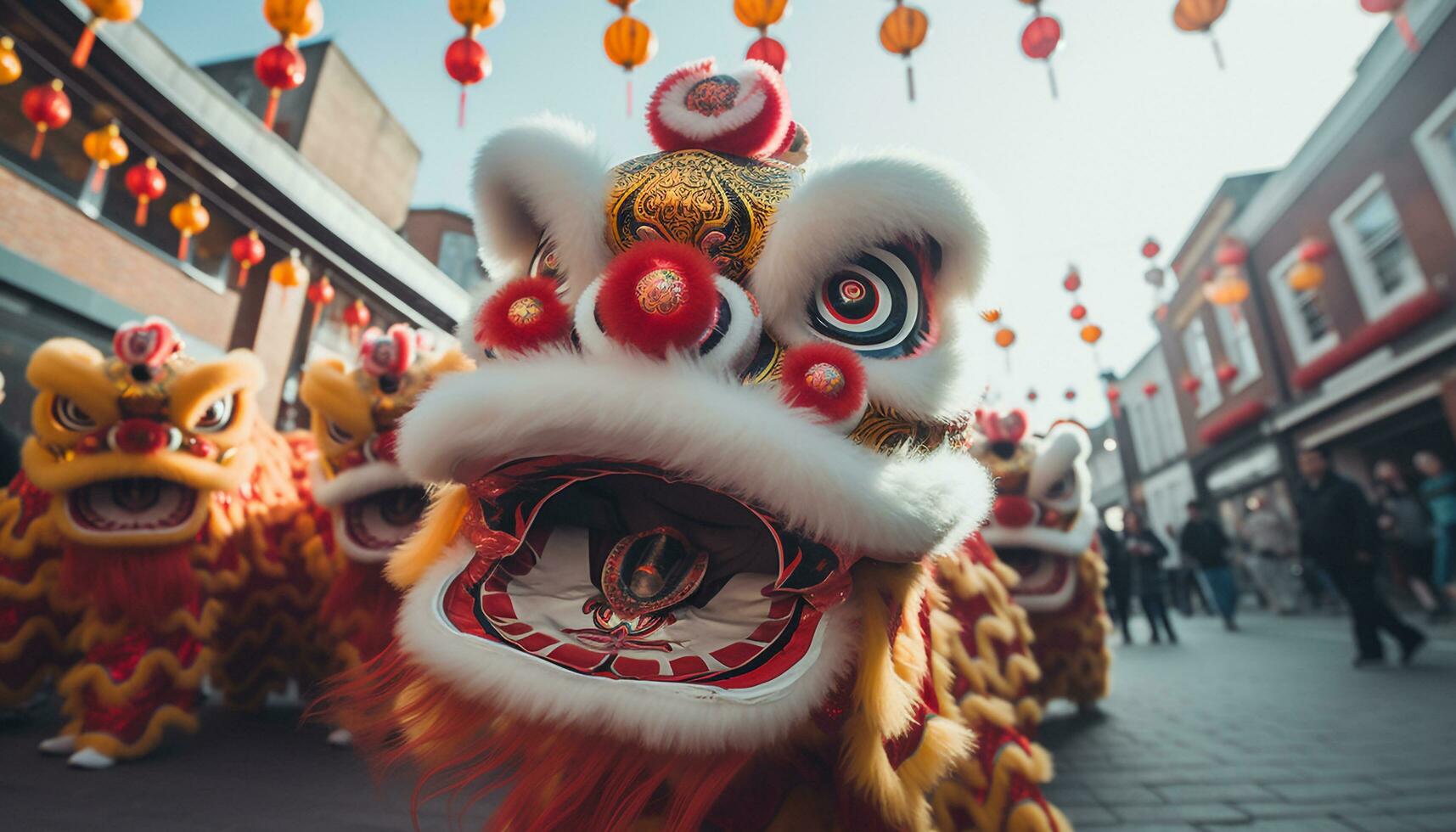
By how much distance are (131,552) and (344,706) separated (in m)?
2.05

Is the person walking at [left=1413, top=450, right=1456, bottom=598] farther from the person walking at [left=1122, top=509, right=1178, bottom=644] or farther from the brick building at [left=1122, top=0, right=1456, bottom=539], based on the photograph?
the brick building at [left=1122, top=0, right=1456, bottom=539]

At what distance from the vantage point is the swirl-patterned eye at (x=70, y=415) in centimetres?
229

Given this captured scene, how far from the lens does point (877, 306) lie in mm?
929

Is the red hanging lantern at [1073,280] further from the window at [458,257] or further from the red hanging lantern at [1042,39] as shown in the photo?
the window at [458,257]

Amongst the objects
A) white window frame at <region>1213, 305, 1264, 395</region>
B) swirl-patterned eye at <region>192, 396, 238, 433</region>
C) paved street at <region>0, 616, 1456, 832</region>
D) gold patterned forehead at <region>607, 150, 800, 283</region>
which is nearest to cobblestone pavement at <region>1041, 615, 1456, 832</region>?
paved street at <region>0, 616, 1456, 832</region>

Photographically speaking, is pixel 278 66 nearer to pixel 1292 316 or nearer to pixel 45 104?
pixel 45 104

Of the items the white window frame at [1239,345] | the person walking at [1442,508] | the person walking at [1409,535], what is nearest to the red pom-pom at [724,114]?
the person walking at [1442,508]

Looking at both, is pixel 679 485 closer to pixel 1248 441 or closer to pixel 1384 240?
pixel 1384 240

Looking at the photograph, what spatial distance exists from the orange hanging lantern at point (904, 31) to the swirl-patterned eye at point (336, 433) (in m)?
2.84

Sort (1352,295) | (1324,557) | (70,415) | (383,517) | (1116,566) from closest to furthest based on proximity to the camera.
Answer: (70,415) < (383,517) < (1324,557) < (1116,566) < (1352,295)

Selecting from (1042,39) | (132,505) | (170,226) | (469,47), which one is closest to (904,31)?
(1042,39)

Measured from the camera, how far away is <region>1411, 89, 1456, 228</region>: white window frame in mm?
6824

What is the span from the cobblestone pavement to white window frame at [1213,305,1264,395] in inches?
317

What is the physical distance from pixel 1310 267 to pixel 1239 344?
422 centimetres
